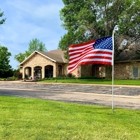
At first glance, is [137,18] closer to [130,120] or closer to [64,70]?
[64,70]

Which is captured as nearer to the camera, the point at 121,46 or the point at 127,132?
the point at 127,132

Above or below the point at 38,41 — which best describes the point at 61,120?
below

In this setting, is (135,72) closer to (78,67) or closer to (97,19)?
(78,67)

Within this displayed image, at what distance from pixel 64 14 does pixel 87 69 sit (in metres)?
10.2

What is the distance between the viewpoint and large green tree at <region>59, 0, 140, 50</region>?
88.9 feet

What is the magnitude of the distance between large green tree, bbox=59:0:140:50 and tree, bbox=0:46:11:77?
59.4 ft

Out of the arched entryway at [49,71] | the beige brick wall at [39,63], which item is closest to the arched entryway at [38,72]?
the arched entryway at [49,71]

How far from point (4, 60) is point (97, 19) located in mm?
24032

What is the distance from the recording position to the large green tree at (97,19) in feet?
88.9

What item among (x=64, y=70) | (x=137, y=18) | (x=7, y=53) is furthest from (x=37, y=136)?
(x=7, y=53)

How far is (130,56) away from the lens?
31938 mm

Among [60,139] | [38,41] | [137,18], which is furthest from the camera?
[38,41]

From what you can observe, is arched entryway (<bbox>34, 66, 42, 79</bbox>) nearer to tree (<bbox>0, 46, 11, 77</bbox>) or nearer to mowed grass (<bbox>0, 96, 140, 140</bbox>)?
tree (<bbox>0, 46, 11, 77</bbox>)

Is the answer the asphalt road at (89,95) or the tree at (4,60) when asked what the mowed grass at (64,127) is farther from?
the tree at (4,60)
